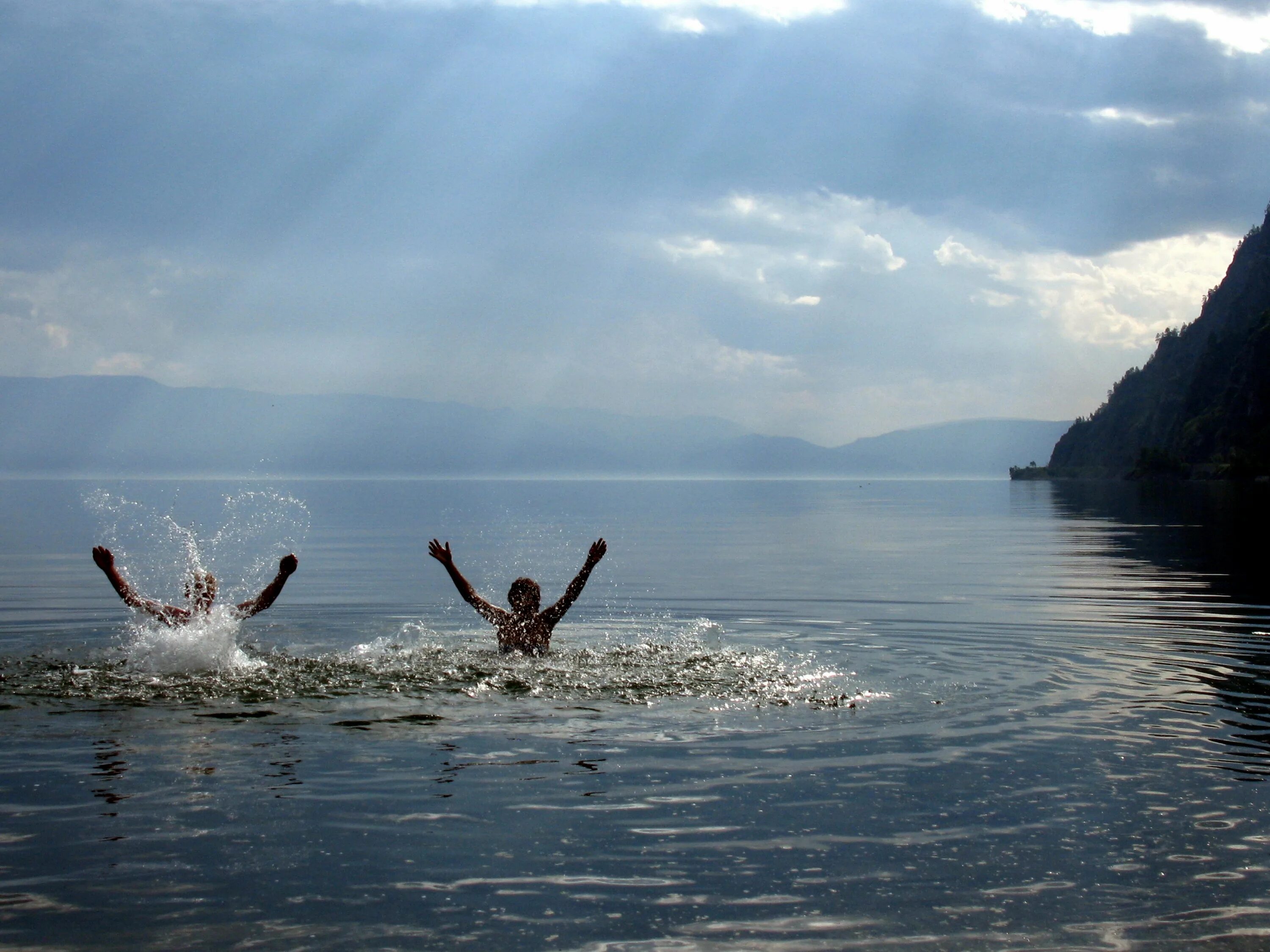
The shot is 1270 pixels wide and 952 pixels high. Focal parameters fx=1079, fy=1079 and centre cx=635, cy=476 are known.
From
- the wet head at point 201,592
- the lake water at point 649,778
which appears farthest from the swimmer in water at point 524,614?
the wet head at point 201,592

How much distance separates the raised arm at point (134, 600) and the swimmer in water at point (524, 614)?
3.88 metres

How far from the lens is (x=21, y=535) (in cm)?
5375

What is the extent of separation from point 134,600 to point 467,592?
15.2 feet

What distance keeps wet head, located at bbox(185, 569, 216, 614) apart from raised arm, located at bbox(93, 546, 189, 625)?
0.65 feet

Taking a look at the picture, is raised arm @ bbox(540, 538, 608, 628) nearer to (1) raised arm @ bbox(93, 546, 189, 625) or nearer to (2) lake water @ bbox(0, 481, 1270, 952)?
(2) lake water @ bbox(0, 481, 1270, 952)

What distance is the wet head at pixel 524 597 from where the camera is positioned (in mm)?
16234

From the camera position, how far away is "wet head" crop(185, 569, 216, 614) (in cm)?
1592

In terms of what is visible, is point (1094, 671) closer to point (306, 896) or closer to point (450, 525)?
point (306, 896)

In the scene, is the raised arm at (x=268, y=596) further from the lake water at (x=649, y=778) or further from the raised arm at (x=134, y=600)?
the raised arm at (x=134, y=600)

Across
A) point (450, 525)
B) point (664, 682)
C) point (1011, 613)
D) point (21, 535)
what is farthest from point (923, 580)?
point (21, 535)

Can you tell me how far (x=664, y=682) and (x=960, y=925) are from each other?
8.14 m

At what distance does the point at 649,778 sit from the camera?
989 centimetres

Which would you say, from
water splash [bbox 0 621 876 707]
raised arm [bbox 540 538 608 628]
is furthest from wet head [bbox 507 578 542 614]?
water splash [bbox 0 621 876 707]

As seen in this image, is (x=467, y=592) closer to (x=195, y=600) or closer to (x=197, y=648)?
(x=197, y=648)
